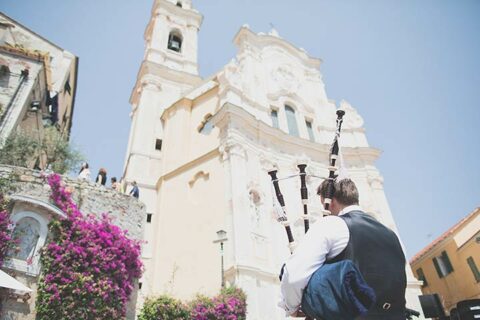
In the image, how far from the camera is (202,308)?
32.6 ft

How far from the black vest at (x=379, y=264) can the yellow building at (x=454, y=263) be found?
18.6 metres

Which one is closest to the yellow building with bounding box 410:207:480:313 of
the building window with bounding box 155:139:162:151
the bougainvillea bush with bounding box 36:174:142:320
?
the bougainvillea bush with bounding box 36:174:142:320

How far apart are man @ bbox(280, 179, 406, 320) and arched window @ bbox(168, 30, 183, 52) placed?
1136 inches

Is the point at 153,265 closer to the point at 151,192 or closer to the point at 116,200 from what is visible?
the point at 151,192

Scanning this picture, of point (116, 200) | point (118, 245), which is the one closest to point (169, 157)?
point (116, 200)

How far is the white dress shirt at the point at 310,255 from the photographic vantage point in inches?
82.0

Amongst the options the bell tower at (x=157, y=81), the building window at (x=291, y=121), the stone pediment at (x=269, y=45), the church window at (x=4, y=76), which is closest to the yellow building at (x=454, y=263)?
the building window at (x=291, y=121)

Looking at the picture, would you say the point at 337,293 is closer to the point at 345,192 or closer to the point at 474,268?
the point at 345,192

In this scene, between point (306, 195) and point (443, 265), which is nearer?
point (306, 195)

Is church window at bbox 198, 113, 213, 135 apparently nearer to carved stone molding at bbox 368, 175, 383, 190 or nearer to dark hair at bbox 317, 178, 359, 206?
carved stone molding at bbox 368, 175, 383, 190

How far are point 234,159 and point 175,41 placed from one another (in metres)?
18.6

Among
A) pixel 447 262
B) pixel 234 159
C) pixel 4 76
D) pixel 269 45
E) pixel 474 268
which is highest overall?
pixel 269 45

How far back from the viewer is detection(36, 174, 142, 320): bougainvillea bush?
774cm

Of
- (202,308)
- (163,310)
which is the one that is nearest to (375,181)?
(202,308)
